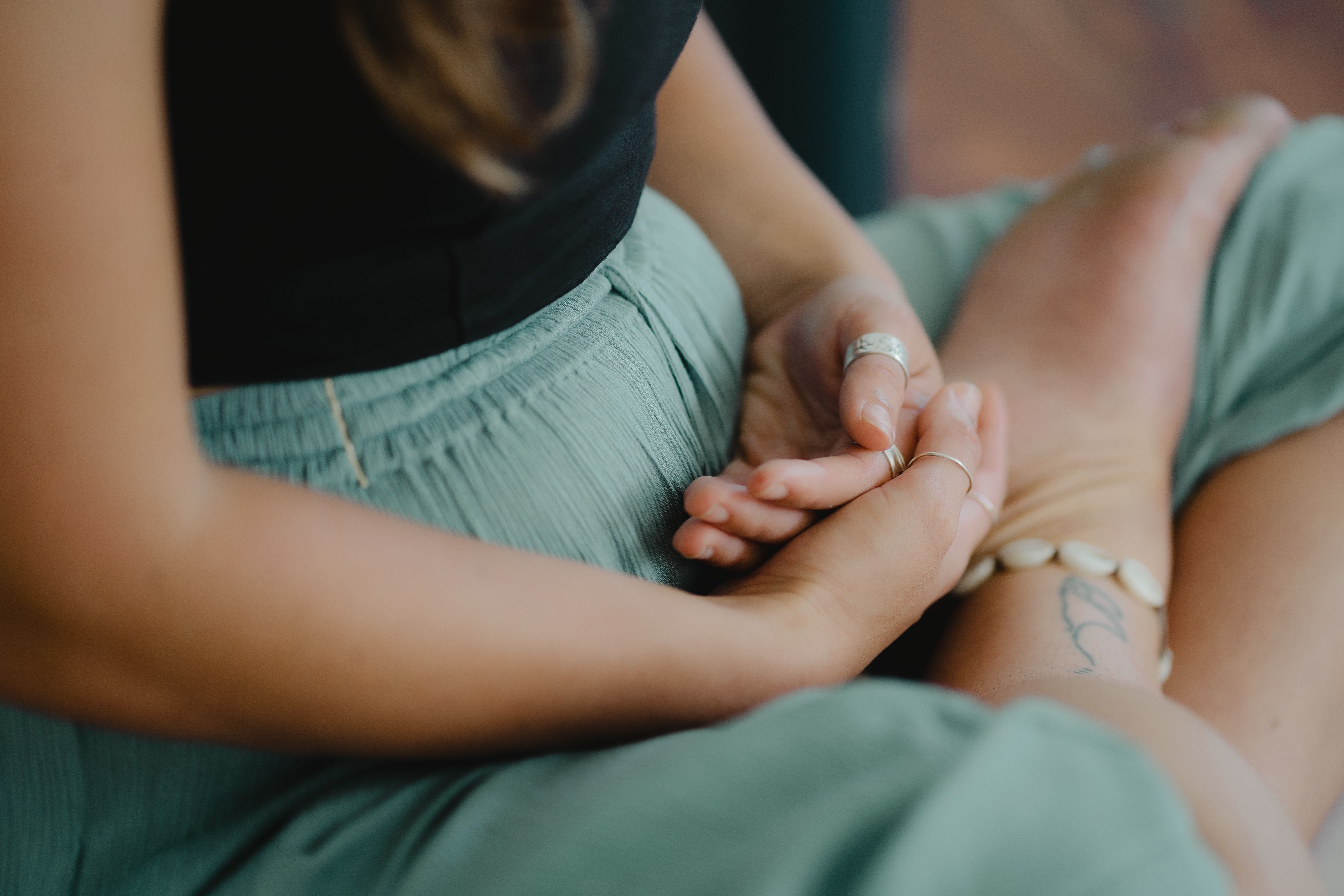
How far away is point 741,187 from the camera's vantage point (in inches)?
31.9

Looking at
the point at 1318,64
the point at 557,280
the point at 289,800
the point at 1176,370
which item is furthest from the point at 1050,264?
the point at 1318,64

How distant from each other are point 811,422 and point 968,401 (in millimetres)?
110

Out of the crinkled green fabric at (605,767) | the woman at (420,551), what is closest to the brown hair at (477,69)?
the woman at (420,551)

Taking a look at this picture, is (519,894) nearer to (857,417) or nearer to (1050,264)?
(857,417)

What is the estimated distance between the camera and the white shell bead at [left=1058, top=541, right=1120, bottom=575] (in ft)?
2.20

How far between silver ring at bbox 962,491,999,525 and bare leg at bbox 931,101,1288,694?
6 centimetres

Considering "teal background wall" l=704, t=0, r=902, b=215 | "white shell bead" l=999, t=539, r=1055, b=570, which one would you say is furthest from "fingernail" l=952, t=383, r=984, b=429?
"teal background wall" l=704, t=0, r=902, b=215

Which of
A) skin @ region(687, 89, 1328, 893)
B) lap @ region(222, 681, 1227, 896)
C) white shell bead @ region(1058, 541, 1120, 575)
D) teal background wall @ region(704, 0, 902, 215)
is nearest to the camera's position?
lap @ region(222, 681, 1227, 896)

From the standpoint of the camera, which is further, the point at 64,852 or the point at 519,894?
the point at 64,852

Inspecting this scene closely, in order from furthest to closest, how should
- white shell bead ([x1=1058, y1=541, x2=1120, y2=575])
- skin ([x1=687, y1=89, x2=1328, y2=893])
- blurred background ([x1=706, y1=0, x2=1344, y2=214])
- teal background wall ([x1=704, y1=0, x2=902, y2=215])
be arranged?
1. blurred background ([x1=706, y1=0, x2=1344, y2=214])
2. teal background wall ([x1=704, y1=0, x2=902, y2=215])
3. white shell bead ([x1=1058, y1=541, x2=1120, y2=575])
4. skin ([x1=687, y1=89, x2=1328, y2=893])

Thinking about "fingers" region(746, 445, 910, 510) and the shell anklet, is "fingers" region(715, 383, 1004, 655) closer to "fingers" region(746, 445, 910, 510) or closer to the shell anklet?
"fingers" region(746, 445, 910, 510)

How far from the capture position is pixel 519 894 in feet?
1.12

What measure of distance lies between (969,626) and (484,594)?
38cm

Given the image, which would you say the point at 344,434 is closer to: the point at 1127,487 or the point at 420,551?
the point at 420,551
